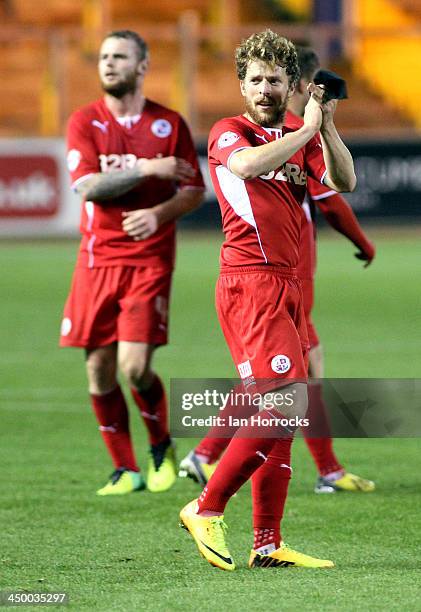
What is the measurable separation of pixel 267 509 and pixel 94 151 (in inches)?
99.0

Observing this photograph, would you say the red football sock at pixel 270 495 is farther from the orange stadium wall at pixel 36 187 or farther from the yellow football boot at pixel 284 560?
the orange stadium wall at pixel 36 187

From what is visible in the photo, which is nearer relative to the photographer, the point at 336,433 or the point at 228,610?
the point at 228,610

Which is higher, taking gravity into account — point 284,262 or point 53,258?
point 284,262

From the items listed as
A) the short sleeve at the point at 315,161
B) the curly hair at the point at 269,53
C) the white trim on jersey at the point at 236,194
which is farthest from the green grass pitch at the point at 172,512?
the curly hair at the point at 269,53

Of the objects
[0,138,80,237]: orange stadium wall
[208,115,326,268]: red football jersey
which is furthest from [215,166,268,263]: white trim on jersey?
[0,138,80,237]: orange stadium wall

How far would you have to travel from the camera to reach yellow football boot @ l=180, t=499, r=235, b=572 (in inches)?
197

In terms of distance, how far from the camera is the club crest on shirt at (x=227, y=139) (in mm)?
5027

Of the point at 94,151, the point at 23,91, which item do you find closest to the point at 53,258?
the point at 23,91

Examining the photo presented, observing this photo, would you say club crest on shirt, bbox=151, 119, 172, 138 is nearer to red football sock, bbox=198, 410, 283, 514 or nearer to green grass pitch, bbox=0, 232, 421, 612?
green grass pitch, bbox=0, 232, 421, 612

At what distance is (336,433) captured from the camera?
8000 mm

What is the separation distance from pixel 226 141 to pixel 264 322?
2.20 feet

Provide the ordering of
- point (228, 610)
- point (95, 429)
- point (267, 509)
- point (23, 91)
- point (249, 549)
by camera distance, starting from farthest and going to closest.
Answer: point (23, 91), point (95, 429), point (249, 549), point (267, 509), point (228, 610)

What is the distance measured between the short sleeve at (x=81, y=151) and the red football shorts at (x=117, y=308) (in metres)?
0.49

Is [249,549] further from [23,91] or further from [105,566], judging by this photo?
[23,91]
